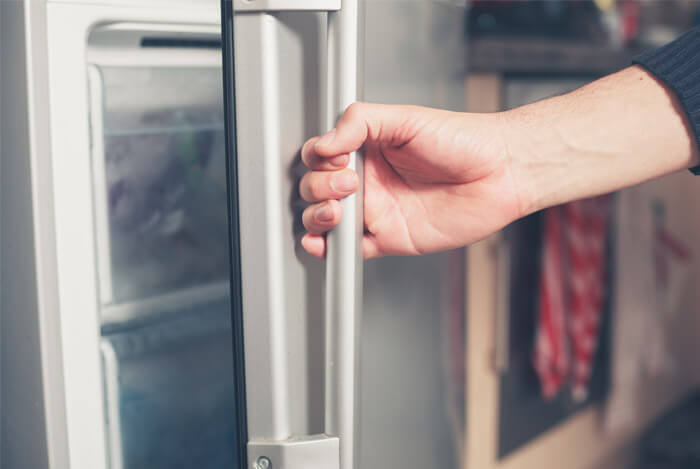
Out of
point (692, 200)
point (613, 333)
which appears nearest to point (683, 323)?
point (692, 200)

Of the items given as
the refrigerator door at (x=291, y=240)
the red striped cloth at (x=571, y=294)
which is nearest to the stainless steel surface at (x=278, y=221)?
the refrigerator door at (x=291, y=240)

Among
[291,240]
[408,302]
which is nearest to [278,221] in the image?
[291,240]

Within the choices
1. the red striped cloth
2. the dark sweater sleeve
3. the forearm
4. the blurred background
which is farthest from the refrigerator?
the red striped cloth

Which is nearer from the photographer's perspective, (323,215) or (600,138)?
(323,215)

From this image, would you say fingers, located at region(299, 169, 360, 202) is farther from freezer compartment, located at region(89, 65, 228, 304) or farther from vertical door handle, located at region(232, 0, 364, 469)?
freezer compartment, located at region(89, 65, 228, 304)

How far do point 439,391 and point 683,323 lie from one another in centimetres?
152

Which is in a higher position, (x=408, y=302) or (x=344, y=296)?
(x=344, y=296)

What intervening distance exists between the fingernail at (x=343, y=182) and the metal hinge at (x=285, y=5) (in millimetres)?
126

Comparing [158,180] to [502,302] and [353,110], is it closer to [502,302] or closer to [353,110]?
[353,110]

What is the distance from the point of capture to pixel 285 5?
0.50 m

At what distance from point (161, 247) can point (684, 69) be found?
64 cm

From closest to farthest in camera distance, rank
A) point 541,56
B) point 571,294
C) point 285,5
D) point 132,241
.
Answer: point 285,5 < point 132,241 < point 541,56 < point 571,294

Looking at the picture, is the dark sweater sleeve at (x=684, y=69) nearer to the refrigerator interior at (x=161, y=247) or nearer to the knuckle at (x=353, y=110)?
the knuckle at (x=353, y=110)

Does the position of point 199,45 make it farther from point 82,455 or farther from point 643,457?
point 643,457
